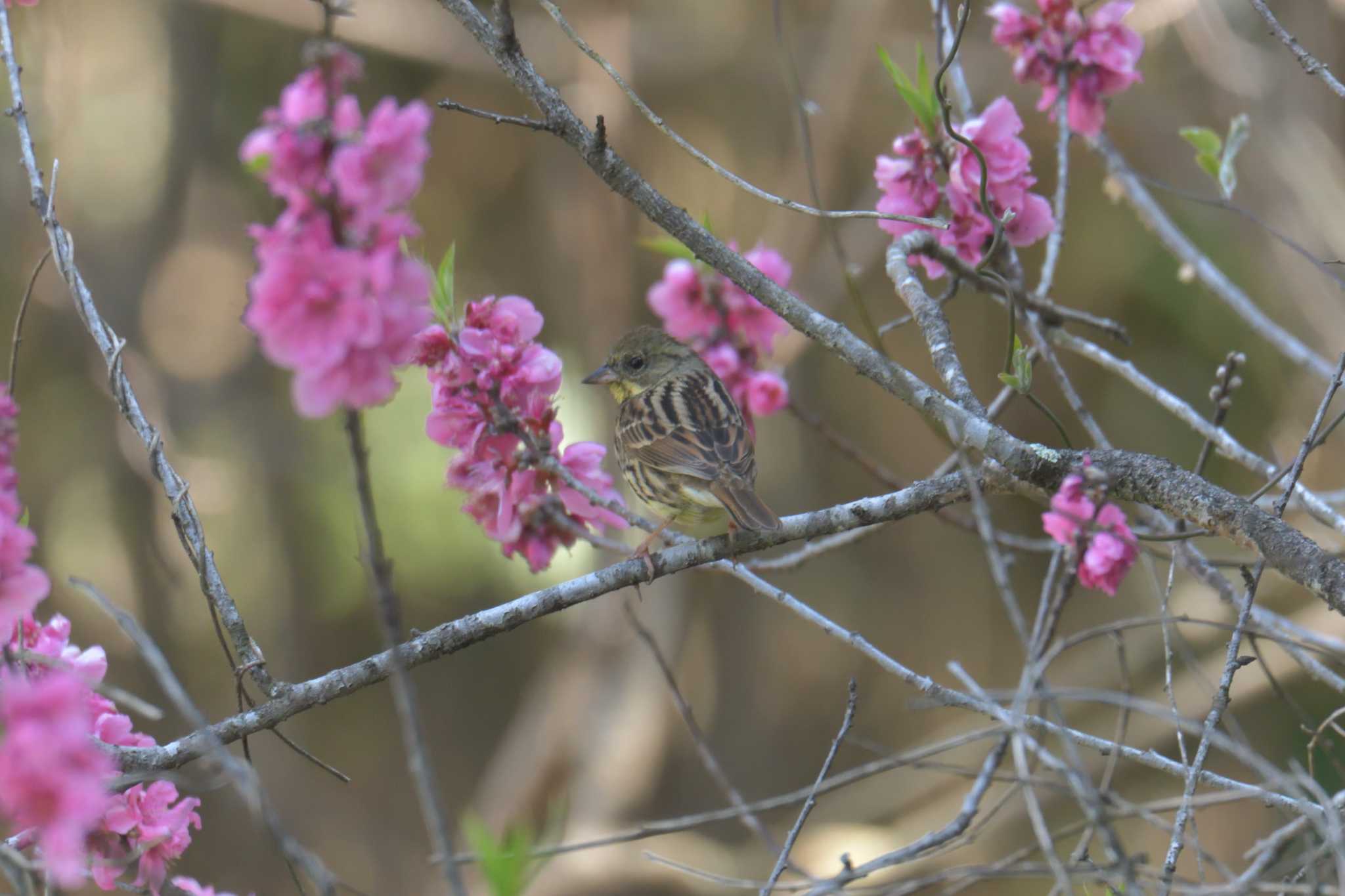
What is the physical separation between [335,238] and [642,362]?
114 inches

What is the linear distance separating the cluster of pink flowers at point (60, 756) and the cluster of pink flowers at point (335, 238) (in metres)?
0.41

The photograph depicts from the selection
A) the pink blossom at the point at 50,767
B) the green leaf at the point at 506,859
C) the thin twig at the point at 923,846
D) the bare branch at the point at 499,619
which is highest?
the bare branch at the point at 499,619

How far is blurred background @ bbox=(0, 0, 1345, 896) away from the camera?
23.3ft

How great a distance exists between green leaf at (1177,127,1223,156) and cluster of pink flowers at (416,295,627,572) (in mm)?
1752

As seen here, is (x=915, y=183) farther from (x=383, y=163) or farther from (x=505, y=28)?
(x=383, y=163)

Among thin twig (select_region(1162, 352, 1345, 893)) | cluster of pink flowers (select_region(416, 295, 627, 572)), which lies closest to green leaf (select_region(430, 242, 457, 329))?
cluster of pink flowers (select_region(416, 295, 627, 572))

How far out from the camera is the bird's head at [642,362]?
4.21 metres

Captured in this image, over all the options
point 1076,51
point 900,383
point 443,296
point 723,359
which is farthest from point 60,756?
point 1076,51

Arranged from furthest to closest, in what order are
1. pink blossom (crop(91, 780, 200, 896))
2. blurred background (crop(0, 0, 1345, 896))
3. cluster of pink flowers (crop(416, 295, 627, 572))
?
blurred background (crop(0, 0, 1345, 896)) < cluster of pink flowers (crop(416, 295, 627, 572)) < pink blossom (crop(91, 780, 200, 896))

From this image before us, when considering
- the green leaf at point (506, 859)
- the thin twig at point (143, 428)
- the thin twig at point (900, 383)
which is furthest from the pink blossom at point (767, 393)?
the green leaf at point (506, 859)

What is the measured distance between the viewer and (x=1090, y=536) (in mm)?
1987

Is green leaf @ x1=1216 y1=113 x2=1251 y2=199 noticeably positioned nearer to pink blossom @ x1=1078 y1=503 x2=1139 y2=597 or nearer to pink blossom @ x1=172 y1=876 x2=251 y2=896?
pink blossom @ x1=1078 y1=503 x2=1139 y2=597

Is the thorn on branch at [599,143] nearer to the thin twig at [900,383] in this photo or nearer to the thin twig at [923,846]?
the thin twig at [900,383]

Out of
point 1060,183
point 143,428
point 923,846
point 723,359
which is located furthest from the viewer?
point 723,359
